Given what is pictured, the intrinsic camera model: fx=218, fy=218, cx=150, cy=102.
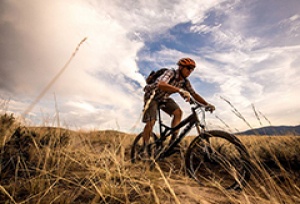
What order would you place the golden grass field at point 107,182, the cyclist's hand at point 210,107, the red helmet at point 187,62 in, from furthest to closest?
the red helmet at point 187,62 < the cyclist's hand at point 210,107 < the golden grass field at point 107,182

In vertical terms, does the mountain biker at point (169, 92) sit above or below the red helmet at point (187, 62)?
below

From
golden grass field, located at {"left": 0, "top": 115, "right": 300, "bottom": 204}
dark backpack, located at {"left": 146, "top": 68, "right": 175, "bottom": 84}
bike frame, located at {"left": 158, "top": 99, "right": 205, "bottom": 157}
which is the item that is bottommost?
golden grass field, located at {"left": 0, "top": 115, "right": 300, "bottom": 204}

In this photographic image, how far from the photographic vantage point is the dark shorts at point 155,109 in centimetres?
448

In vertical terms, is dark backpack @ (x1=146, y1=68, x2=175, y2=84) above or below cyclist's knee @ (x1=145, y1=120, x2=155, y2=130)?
above

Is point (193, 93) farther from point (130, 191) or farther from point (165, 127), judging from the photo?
point (130, 191)

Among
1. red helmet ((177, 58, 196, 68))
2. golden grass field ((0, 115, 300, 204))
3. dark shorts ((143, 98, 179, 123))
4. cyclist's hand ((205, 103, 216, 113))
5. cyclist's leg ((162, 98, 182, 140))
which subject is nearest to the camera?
golden grass field ((0, 115, 300, 204))

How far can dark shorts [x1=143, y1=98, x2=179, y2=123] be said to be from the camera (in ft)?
14.7

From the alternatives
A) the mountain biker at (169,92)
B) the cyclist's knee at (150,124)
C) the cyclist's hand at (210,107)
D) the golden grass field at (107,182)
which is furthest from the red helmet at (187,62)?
the golden grass field at (107,182)

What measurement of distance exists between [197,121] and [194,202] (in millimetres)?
1764

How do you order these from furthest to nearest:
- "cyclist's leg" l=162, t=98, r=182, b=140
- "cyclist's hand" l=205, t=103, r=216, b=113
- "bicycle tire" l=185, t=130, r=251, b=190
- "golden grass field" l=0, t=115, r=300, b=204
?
"cyclist's leg" l=162, t=98, r=182, b=140, "cyclist's hand" l=205, t=103, r=216, b=113, "bicycle tire" l=185, t=130, r=251, b=190, "golden grass field" l=0, t=115, r=300, b=204

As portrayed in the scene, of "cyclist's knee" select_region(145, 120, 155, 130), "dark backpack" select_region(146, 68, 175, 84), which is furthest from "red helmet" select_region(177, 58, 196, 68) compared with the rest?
"cyclist's knee" select_region(145, 120, 155, 130)

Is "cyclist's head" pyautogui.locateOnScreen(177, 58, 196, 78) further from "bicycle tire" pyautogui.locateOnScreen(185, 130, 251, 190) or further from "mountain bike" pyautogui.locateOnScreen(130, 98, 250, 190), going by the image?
"bicycle tire" pyautogui.locateOnScreen(185, 130, 251, 190)

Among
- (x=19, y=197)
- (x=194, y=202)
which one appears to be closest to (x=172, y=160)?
(x=194, y=202)

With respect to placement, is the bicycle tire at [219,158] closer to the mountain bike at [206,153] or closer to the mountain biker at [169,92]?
the mountain bike at [206,153]
